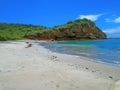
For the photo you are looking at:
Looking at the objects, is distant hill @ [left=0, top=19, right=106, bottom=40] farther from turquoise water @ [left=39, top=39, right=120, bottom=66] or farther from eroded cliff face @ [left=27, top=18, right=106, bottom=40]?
turquoise water @ [left=39, top=39, right=120, bottom=66]

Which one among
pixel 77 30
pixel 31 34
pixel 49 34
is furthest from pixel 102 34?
Result: pixel 31 34

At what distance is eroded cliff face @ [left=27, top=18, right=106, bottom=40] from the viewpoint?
10629 cm

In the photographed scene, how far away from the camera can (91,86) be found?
23.6ft

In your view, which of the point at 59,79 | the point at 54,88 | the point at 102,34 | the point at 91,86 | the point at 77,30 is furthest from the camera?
the point at 102,34

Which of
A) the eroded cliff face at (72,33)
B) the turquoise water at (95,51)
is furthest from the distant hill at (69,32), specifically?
the turquoise water at (95,51)

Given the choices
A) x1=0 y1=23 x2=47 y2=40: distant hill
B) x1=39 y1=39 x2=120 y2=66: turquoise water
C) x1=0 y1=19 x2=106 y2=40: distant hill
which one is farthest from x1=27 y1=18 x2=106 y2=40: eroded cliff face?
x1=39 y1=39 x2=120 y2=66: turquoise water

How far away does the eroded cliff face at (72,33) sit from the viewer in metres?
106

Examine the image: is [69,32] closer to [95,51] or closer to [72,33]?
[72,33]

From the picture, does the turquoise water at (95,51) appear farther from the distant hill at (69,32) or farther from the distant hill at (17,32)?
the distant hill at (69,32)

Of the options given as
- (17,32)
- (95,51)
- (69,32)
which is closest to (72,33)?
(69,32)

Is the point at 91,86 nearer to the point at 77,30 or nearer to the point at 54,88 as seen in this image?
the point at 54,88

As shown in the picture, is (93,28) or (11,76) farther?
(93,28)

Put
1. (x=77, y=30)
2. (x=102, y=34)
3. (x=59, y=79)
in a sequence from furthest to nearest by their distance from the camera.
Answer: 1. (x=102, y=34)
2. (x=77, y=30)
3. (x=59, y=79)

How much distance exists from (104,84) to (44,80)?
2.18m
